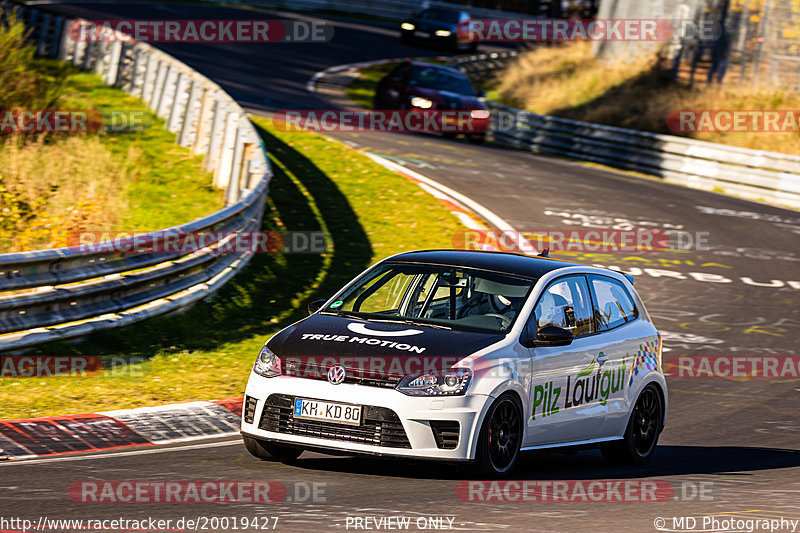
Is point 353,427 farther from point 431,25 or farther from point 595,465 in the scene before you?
point 431,25

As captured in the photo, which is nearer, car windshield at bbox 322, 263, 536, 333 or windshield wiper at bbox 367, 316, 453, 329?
windshield wiper at bbox 367, 316, 453, 329

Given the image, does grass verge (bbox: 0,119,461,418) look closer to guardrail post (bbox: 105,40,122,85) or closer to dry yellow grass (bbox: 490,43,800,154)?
guardrail post (bbox: 105,40,122,85)

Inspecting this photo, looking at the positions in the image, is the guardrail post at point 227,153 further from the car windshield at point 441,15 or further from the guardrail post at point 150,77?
the car windshield at point 441,15

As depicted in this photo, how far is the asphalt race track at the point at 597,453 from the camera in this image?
6.80 m

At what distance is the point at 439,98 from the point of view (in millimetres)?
28344

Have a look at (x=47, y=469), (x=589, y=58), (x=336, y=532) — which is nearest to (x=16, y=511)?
(x=47, y=469)

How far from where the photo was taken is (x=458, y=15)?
50.2m

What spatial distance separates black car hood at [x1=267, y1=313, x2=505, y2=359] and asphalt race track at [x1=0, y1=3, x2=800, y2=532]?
30.7 inches

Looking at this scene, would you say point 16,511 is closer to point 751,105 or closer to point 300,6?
point 751,105

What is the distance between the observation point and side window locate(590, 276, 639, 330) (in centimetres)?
933

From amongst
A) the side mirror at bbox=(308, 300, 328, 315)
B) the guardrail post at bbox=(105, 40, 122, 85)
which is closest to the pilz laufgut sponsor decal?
the side mirror at bbox=(308, 300, 328, 315)

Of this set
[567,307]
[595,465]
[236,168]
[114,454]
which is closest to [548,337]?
[567,307]

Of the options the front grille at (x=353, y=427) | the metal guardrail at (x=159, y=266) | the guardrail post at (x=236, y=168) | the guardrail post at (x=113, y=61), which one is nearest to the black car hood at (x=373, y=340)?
the front grille at (x=353, y=427)

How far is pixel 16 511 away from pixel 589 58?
112ft
